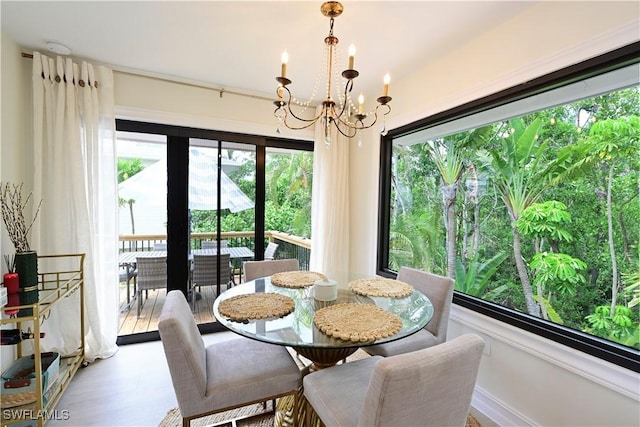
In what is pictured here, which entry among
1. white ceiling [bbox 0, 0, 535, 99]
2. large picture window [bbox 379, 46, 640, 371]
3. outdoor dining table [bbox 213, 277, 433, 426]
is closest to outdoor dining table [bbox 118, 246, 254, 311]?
outdoor dining table [bbox 213, 277, 433, 426]

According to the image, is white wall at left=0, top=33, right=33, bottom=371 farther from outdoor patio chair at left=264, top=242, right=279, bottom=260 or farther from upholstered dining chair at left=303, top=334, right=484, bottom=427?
upholstered dining chair at left=303, top=334, right=484, bottom=427

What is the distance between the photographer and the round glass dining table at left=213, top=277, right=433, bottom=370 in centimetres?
124

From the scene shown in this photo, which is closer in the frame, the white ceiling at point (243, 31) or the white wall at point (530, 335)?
the white wall at point (530, 335)

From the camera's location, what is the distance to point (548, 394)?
5.28ft

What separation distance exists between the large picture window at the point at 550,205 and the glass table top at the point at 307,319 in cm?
73

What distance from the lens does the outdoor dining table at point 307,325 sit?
4.07 feet

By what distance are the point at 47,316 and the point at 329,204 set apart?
2669 mm

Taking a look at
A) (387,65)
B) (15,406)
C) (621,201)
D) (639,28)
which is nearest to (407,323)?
(621,201)

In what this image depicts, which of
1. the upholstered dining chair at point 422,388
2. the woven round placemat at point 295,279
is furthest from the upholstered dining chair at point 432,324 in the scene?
the upholstered dining chair at point 422,388

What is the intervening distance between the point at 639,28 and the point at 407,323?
1.75 metres

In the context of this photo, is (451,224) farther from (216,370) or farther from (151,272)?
(151,272)

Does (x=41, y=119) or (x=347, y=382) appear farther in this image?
(x=41, y=119)

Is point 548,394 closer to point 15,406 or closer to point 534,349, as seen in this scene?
point 534,349

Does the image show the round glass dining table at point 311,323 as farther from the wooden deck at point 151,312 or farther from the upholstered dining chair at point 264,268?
the wooden deck at point 151,312
